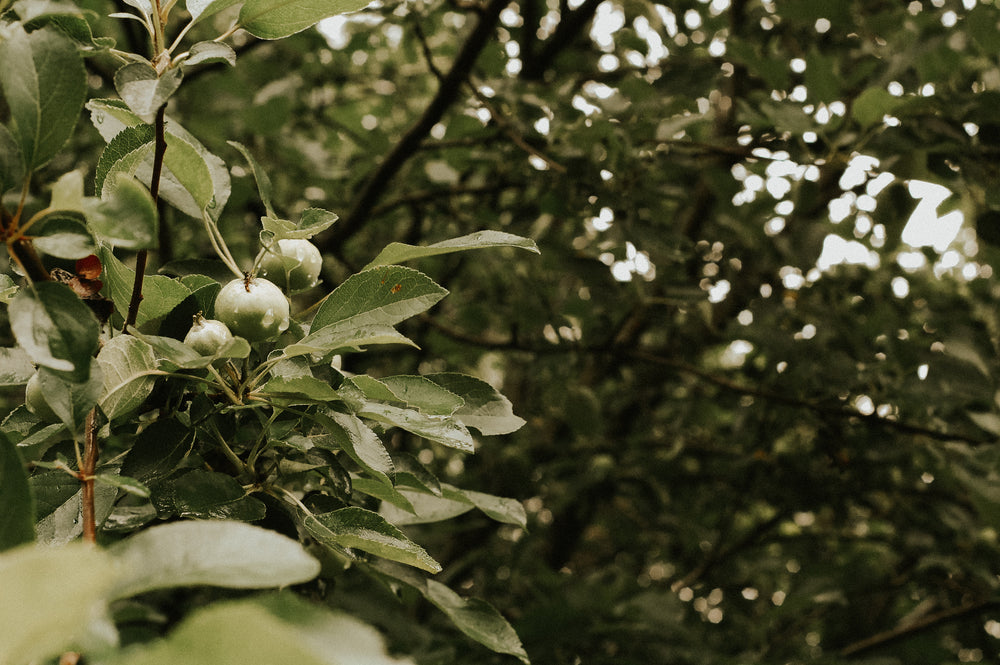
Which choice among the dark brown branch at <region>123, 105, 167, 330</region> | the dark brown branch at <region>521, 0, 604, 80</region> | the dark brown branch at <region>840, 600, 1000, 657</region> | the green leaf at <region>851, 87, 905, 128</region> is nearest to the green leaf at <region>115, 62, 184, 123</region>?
the dark brown branch at <region>123, 105, 167, 330</region>

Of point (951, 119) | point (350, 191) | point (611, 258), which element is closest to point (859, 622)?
point (611, 258)

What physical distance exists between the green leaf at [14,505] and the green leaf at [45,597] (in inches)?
7.1

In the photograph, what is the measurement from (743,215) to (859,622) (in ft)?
3.81

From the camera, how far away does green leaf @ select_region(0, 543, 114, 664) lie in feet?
0.85

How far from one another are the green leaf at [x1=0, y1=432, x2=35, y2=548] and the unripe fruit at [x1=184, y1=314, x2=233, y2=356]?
6.6 inches

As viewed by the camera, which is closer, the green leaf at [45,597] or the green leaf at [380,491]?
the green leaf at [45,597]

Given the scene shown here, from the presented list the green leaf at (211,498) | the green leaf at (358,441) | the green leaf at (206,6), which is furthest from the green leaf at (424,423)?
the green leaf at (206,6)

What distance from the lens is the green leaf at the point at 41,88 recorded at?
1.47ft

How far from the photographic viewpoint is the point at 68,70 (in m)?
0.47

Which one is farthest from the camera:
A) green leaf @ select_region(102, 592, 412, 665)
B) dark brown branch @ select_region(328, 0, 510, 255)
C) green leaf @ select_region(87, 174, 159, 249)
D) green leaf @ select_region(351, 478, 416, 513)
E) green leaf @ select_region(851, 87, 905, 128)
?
dark brown branch @ select_region(328, 0, 510, 255)

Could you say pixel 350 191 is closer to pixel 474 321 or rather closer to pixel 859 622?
pixel 474 321

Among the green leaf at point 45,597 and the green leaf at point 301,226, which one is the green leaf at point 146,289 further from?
the green leaf at point 45,597

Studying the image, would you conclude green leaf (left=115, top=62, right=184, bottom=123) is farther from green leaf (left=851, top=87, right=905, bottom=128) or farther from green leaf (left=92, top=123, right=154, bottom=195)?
green leaf (left=851, top=87, right=905, bottom=128)

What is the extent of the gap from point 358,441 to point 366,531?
0.07 m
